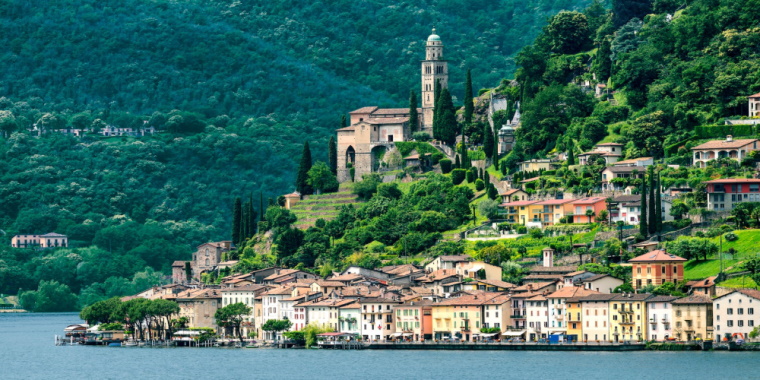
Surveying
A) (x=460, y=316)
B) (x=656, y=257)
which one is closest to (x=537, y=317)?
(x=460, y=316)

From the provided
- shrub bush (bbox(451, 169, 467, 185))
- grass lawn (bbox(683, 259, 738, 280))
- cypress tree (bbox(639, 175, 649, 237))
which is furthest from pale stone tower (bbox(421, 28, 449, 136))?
grass lawn (bbox(683, 259, 738, 280))

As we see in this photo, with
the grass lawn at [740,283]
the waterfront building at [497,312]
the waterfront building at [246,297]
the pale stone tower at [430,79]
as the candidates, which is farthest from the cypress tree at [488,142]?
the grass lawn at [740,283]

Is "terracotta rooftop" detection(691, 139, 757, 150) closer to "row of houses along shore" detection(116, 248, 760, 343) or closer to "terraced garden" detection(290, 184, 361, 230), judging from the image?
"row of houses along shore" detection(116, 248, 760, 343)

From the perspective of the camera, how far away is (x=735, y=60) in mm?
149375

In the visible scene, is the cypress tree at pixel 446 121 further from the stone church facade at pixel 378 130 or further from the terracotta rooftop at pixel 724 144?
the terracotta rooftop at pixel 724 144

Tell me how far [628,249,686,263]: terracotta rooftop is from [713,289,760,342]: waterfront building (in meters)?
9.40

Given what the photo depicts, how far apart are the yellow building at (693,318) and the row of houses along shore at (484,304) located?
0.19 ft

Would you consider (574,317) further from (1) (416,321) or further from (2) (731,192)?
(2) (731,192)

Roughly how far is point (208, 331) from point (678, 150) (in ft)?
124

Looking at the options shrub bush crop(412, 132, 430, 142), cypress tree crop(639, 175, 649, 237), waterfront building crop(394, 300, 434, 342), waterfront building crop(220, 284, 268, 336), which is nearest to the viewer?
waterfront building crop(394, 300, 434, 342)

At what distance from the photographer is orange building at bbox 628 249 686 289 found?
117 meters

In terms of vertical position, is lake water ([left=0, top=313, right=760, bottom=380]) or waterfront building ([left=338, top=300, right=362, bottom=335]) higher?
waterfront building ([left=338, top=300, right=362, bottom=335])

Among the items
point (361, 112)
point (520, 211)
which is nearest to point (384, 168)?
point (361, 112)

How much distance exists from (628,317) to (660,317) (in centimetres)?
247
